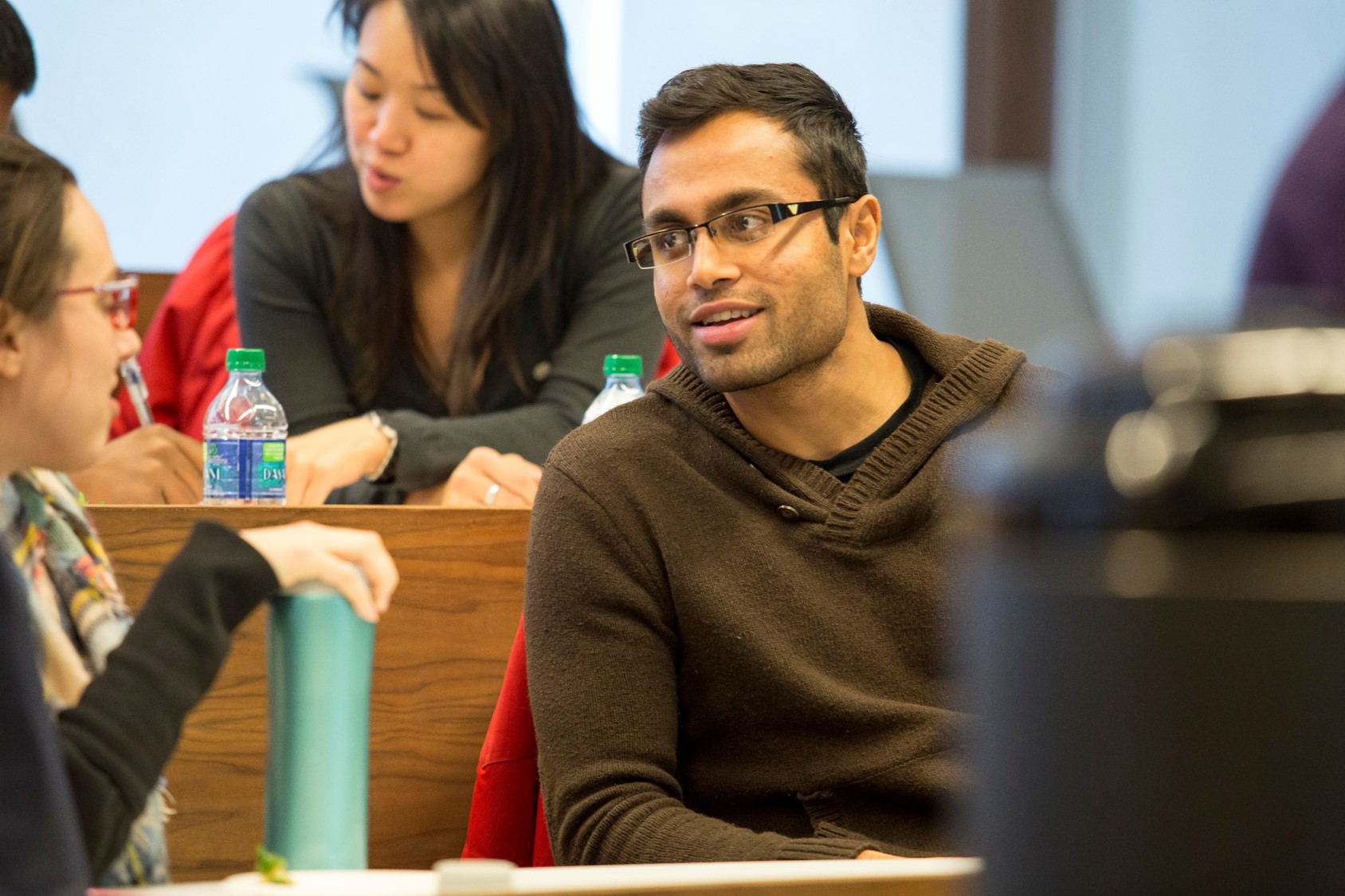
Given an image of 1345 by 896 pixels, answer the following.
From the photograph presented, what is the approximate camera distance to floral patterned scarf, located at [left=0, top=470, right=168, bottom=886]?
31.3 inches

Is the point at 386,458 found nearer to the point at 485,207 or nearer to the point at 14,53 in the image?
the point at 485,207

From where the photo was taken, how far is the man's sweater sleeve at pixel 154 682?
0.73 metres

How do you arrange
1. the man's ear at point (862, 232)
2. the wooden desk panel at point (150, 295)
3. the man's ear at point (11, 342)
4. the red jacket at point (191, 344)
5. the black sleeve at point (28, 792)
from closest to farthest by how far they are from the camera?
1. the black sleeve at point (28, 792)
2. the man's ear at point (11, 342)
3. the man's ear at point (862, 232)
4. the red jacket at point (191, 344)
5. the wooden desk panel at point (150, 295)

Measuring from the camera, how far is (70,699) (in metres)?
0.78

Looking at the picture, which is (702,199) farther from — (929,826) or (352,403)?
(352,403)

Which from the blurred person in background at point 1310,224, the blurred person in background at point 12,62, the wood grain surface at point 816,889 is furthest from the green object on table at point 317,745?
the blurred person in background at point 12,62

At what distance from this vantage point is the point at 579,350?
2.09 meters

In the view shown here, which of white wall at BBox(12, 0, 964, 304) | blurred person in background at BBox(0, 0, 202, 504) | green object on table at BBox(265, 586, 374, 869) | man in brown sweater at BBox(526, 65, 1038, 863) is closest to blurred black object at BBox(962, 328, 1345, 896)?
green object on table at BBox(265, 586, 374, 869)

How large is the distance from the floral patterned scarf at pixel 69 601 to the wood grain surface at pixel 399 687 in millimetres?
603

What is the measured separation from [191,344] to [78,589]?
1443 millimetres

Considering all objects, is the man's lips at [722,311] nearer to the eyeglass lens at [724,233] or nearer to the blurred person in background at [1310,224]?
the eyeglass lens at [724,233]

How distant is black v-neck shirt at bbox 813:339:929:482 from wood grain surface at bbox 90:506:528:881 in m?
0.40

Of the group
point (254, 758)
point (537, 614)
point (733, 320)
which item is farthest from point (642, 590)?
point (254, 758)

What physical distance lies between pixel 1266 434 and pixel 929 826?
40.2 inches
